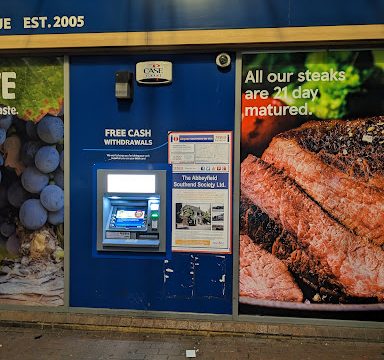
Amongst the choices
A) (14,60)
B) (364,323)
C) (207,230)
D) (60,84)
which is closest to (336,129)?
(207,230)

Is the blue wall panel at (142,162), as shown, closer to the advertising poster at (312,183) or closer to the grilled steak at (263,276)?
the grilled steak at (263,276)

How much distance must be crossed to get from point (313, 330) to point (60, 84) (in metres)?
3.79

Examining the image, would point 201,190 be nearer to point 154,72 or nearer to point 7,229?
point 154,72

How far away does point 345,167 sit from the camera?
4836 millimetres

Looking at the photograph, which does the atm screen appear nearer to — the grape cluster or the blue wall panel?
the blue wall panel

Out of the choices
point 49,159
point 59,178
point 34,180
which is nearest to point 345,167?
point 59,178

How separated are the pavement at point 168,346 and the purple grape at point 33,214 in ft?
3.83

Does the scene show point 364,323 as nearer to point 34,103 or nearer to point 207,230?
point 207,230

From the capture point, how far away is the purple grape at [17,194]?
5.30 m

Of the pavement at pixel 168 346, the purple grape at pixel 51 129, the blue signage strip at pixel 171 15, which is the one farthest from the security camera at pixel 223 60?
the pavement at pixel 168 346

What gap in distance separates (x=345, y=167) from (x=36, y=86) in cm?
348

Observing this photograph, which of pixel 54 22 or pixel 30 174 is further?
pixel 30 174

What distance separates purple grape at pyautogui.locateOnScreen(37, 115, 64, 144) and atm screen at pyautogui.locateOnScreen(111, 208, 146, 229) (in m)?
1.07

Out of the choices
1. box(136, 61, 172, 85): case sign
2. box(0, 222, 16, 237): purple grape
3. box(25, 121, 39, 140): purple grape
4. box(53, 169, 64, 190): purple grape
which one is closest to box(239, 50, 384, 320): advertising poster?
box(136, 61, 172, 85): case sign
